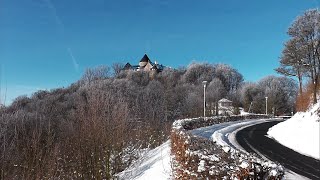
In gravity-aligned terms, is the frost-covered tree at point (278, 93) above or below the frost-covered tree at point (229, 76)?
below

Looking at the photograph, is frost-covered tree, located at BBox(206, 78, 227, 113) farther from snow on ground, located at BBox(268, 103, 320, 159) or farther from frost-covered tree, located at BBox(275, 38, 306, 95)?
snow on ground, located at BBox(268, 103, 320, 159)

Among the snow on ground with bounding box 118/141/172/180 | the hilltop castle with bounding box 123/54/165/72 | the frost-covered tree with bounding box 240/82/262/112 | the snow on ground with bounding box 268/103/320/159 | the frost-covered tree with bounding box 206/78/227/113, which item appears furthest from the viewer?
the hilltop castle with bounding box 123/54/165/72

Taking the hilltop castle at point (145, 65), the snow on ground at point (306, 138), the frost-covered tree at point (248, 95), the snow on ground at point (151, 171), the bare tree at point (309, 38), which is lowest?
the snow on ground at point (151, 171)

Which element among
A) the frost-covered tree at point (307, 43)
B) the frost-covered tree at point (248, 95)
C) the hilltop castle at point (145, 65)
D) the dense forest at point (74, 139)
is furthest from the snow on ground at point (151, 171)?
the hilltop castle at point (145, 65)

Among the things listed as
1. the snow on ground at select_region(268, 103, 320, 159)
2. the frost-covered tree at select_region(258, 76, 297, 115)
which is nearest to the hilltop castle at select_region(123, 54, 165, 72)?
the frost-covered tree at select_region(258, 76, 297, 115)

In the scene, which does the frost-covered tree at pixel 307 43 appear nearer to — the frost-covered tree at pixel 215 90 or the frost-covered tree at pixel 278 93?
the frost-covered tree at pixel 278 93

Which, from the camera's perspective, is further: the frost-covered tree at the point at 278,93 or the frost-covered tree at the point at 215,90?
the frost-covered tree at the point at 215,90

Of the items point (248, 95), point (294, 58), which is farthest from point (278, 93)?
point (294, 58)

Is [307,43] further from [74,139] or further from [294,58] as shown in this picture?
[74,139]

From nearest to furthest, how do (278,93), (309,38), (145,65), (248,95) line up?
(309,38) < (278,93) < (248,95) < (145,65)

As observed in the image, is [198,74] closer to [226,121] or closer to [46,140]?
[226,121]

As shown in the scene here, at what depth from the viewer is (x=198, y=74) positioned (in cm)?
10400

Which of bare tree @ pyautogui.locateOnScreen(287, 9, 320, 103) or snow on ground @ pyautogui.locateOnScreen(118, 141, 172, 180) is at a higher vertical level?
bare tree @ pyautogui.locateOnScreen(287, 9, 320, 103)

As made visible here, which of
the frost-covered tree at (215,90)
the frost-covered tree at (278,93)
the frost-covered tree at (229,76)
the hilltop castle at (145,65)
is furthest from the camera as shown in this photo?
the hilltop castle at (145,65)
